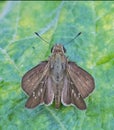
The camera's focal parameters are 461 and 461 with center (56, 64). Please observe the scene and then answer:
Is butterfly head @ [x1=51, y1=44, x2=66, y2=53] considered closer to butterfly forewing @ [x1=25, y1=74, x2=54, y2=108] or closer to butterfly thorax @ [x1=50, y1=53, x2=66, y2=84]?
butterfly thorax @ [x1=50, y1=53, x2=66, y2=84]

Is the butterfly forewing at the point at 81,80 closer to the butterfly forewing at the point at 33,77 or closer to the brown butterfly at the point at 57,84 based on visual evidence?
the brown butterfly at the point at 57,84

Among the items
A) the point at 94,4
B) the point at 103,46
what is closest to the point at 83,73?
the point at 103,46

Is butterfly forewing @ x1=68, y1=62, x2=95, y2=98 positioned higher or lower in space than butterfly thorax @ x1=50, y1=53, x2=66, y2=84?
lower

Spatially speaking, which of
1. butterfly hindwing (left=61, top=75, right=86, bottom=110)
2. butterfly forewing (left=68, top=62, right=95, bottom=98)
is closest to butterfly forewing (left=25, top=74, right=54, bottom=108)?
butterfly hindwing (left=61, top=75, right=86, bottom=110)

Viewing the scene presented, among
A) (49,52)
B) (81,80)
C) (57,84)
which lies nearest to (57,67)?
(57,84)

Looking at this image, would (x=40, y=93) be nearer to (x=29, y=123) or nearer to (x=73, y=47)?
(x=29, y=123)

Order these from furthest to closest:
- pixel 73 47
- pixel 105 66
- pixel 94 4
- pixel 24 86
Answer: pixel 94 4
pixel 73 47
pixel 105 66
pixel 24 86

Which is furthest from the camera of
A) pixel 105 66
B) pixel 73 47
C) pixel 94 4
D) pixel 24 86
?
pixel 94 4

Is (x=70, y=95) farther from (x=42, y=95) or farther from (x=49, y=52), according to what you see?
(x=49, y=52)
